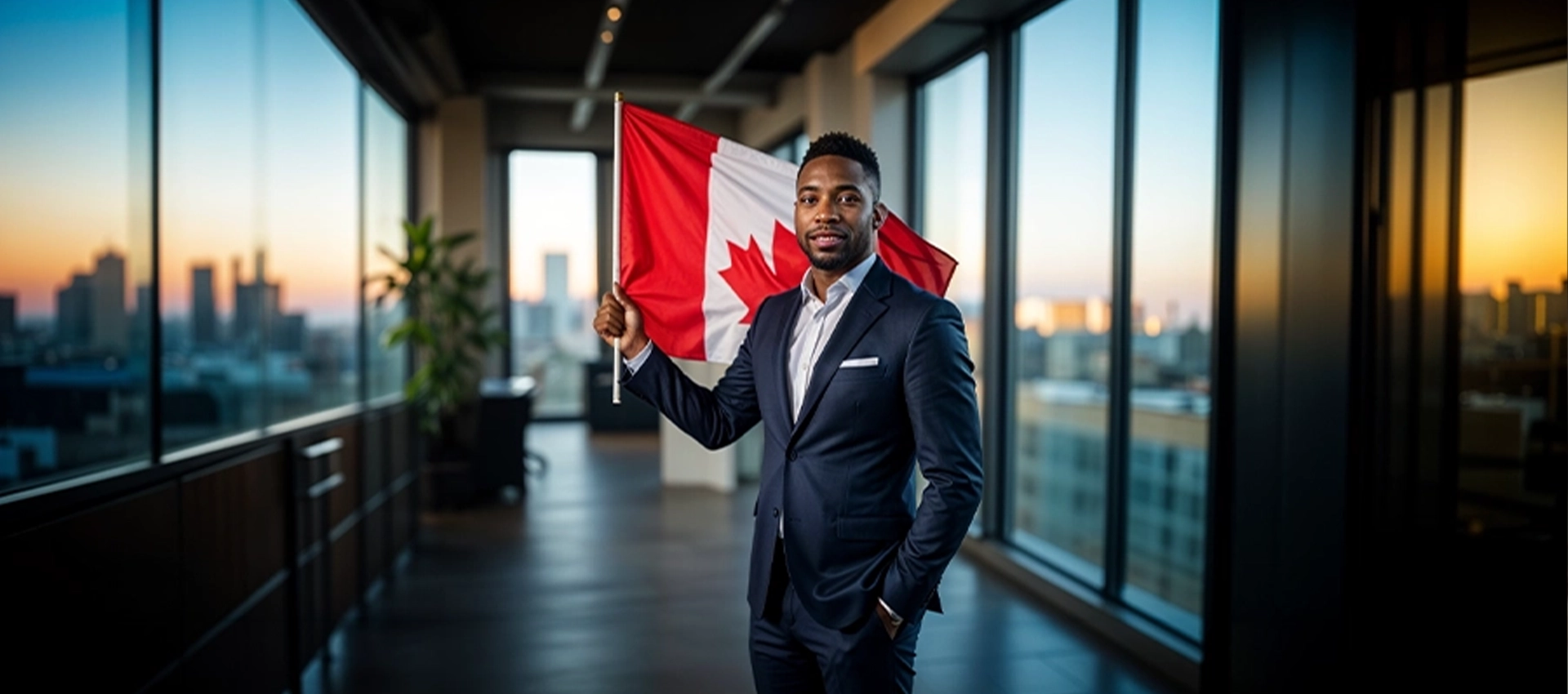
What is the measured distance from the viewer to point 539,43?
331 inches

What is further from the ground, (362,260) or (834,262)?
(362,260)

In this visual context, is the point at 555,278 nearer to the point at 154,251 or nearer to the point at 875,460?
the point at 154,251

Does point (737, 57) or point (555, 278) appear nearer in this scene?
point (737, 57)

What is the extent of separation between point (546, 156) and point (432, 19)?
5.80 m

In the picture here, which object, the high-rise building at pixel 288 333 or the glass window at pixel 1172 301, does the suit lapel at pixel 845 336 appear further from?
the high-rise building at pixel 288 333

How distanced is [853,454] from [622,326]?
0.70 metres

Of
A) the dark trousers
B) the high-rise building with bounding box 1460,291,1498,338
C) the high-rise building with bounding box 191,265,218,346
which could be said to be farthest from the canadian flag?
the high-rise building with bounding box 191,265,218,346

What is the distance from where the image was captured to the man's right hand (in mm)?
2377

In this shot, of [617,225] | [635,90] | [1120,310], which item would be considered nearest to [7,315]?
[617,225]

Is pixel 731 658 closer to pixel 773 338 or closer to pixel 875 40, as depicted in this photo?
pixel 773 338

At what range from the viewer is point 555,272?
13.6 meters

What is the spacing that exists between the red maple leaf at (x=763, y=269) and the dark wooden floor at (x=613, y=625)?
2.01 meters

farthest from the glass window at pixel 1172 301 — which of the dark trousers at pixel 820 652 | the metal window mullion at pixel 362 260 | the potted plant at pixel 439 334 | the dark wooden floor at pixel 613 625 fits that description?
the potted plant at pixel 439 334

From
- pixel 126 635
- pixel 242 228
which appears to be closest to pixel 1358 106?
pixel 126 635
